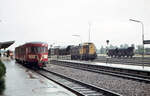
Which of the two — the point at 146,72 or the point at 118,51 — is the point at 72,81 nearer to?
the point at 146,72

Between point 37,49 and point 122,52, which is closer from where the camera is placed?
point 37,49

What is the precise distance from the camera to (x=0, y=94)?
934 cm

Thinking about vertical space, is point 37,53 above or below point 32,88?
above

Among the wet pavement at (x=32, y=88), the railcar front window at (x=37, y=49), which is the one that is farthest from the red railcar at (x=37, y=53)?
the wet pavement at (x=32, y=88)

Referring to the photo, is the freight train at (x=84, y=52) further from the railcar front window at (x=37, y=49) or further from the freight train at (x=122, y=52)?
the railcar front window at (x=37, y=49)

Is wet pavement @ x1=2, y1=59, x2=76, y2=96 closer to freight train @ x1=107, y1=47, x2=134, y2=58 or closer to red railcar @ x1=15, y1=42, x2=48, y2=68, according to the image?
red railcar @ x1=15, y1=42, x2=48, y2=68

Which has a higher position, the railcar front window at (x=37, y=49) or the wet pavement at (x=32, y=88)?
the railcar front window at (x=37, y=49)

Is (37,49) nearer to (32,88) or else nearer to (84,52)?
(32,88)

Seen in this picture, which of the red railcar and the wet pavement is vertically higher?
the red railcar

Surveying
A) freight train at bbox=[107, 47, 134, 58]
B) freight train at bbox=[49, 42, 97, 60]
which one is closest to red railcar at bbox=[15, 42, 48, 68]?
freight train at bbox=[49, 42, 97, 60]

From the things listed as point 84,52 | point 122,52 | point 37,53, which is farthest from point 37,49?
point 122,52

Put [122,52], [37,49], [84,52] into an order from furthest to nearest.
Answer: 1. [122,52]
2. [84,52]
3. [37,49]

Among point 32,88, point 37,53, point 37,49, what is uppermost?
point 37,49

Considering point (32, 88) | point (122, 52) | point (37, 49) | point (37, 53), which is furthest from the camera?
point (122, 52)
